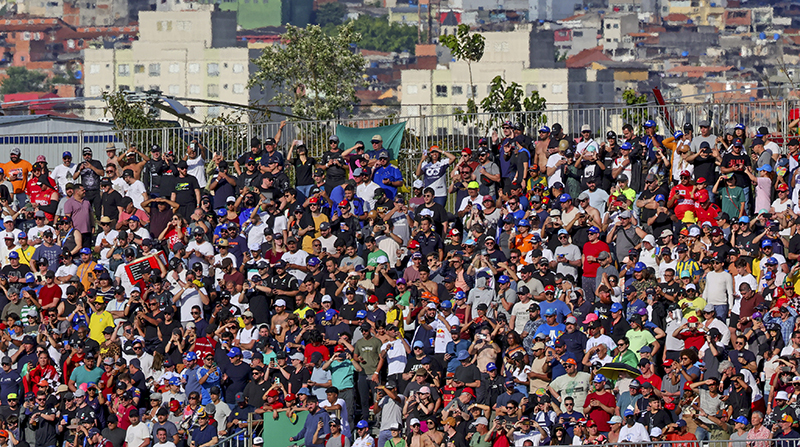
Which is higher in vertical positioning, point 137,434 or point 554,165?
point 554,165

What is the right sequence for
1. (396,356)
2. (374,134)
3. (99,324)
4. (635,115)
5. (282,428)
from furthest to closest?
(635,115) → (374,134) → (99,324) → (396,356) → (282,428)

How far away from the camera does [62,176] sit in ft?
90.5

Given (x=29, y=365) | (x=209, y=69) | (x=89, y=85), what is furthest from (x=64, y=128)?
(x=89, y=85)

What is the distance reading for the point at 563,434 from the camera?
61.1ft

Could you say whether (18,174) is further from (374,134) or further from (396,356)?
(396,356)

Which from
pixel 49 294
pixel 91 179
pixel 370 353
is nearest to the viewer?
pixel 370 353

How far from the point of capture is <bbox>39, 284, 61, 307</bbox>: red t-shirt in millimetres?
24531

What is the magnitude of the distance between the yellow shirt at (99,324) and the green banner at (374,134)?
717cm

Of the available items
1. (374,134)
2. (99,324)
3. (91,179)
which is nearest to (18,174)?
(91,179)

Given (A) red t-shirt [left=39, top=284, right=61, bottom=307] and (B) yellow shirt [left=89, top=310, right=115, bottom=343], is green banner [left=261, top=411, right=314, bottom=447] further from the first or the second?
(A) red t-shirt [left=39, top=284, right=61, bottom=307]

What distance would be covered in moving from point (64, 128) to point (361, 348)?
2528 cm

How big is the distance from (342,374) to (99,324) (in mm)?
4996

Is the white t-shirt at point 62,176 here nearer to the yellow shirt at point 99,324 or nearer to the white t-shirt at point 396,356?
the yellow shirt at point 99,324

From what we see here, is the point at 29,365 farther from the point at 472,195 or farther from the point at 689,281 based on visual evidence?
the point at 689,281
